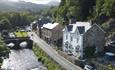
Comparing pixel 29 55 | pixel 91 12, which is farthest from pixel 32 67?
pixel 91 12

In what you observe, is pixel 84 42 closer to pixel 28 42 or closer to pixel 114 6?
pixel 114 6

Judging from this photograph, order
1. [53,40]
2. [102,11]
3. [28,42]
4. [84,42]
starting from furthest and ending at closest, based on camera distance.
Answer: [28,42], [53,40], [102,11], [84,42]

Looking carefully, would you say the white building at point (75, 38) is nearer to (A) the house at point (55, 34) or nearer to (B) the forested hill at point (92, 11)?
(B) the forested hill at point (92, 11)

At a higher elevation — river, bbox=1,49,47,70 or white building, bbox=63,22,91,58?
white building, bbox=63,22,91,58

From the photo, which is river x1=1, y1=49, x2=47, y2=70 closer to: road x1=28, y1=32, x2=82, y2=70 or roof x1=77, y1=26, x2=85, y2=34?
road x1=28, y1=32, x2=82, y2=70

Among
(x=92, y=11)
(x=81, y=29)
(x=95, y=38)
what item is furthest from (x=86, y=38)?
(x=92, y=11)

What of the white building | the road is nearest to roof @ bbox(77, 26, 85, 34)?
the white building

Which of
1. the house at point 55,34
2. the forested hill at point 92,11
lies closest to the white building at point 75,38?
the forested hill at point 92,11
